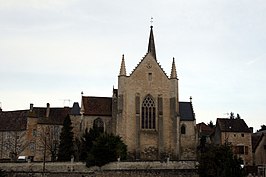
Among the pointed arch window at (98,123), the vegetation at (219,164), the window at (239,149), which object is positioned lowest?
the vegetation at (219,164)

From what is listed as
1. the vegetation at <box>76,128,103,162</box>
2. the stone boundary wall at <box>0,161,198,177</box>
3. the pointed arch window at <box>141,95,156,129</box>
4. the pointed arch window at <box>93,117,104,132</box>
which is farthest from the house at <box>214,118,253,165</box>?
the vegetation at <box>76,128,103,162</box>

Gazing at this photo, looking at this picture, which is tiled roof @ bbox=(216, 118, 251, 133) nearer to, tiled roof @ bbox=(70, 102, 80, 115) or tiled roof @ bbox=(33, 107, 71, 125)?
tiled roof @ bbox=(70, 102, 80, 115)

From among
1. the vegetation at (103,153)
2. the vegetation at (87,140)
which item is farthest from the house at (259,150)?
the vegetation at (103,153)

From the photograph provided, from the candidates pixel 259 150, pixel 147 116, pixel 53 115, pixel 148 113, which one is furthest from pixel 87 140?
pixel 259 150

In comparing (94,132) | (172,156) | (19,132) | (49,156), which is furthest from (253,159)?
(19,132)

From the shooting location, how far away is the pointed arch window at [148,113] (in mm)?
64625

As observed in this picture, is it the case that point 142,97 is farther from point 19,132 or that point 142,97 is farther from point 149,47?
point 19,132

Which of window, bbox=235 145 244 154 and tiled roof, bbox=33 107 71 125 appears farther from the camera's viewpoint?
tiled roof, bbox=33 107 71 125

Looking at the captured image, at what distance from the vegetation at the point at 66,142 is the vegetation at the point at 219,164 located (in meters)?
23.6

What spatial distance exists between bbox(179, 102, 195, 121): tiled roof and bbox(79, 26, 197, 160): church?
64 centimetres

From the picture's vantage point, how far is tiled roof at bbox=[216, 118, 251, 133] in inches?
2514

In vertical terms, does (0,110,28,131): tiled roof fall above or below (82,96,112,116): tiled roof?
below

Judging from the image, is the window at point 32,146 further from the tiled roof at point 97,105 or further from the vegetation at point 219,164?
the vegetation at point 219,164

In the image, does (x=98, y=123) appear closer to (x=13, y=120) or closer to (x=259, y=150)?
(x=13, y=120)
